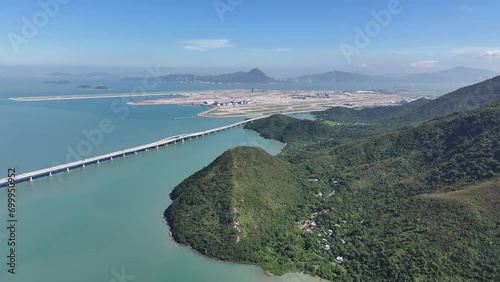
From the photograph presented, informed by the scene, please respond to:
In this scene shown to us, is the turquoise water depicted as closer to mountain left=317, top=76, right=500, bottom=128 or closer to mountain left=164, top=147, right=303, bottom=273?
mountain left=164, top=147, right=303, bottom=273

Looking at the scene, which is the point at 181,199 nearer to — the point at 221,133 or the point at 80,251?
the point at 80,251

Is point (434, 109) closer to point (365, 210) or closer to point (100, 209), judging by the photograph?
point (365, 210)

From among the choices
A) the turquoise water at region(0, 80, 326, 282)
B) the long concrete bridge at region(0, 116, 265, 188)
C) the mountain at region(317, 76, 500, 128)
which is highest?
the mountain at region(317, 76, 500, 128)

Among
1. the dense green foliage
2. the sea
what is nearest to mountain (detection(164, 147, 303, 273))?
the dense green foliage

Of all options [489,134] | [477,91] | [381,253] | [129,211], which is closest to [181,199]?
[129,211]

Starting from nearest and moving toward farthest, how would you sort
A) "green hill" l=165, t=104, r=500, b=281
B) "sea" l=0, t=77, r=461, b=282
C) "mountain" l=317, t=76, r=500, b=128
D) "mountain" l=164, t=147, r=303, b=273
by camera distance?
"green hill" l=165, t=104, r=500, b=281 → "sea" l=0, t=77, r=461, b=282 → "mountain" l=164, t=147, r=303, b=273 → "mountain" l=317, t=76, r=500, b=128

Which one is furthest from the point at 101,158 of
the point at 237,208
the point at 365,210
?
the point at 365,210

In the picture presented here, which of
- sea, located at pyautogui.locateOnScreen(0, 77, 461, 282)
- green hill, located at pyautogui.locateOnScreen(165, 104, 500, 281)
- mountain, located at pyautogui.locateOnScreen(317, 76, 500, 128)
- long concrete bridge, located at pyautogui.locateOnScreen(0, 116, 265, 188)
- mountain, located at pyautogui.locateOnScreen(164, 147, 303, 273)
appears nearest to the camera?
green hill, located at pyautogui.locateOnScreen(165, 104, 500, 281)
